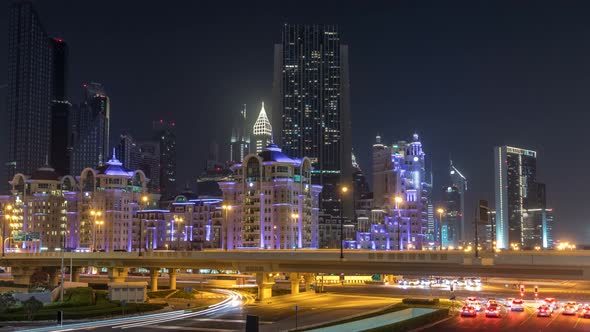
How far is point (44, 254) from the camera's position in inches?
5374

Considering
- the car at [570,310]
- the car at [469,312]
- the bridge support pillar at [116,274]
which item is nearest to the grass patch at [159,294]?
the bridge support pillar at [116,274]

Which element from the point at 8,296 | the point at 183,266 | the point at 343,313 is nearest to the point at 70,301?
the point at 8,296

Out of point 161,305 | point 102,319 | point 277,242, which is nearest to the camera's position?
point 102,319

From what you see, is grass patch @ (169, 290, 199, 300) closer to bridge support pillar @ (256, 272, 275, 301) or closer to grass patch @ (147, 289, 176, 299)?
grass patch @ (147, 289, 176, 299)

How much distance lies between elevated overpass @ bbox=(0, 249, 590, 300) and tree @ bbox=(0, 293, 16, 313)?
28136 mm

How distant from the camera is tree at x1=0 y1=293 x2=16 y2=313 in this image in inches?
3353

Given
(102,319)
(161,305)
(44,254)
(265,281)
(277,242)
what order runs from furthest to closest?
1. (277,242)
2. (44,254)
3. (265,281)
4. (161,305)
5. (102,319)

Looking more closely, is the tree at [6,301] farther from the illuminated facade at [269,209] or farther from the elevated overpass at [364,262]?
the illuminated facade at [269,209]

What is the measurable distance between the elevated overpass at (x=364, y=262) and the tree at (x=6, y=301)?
2814cm

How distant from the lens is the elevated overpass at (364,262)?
7444cm

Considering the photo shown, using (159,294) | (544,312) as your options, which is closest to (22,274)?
(159,294)

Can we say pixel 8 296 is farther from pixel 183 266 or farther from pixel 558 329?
pixel 558 329

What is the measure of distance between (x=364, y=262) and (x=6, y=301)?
42979 mm

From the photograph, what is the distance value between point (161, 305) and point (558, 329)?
51.8 m
